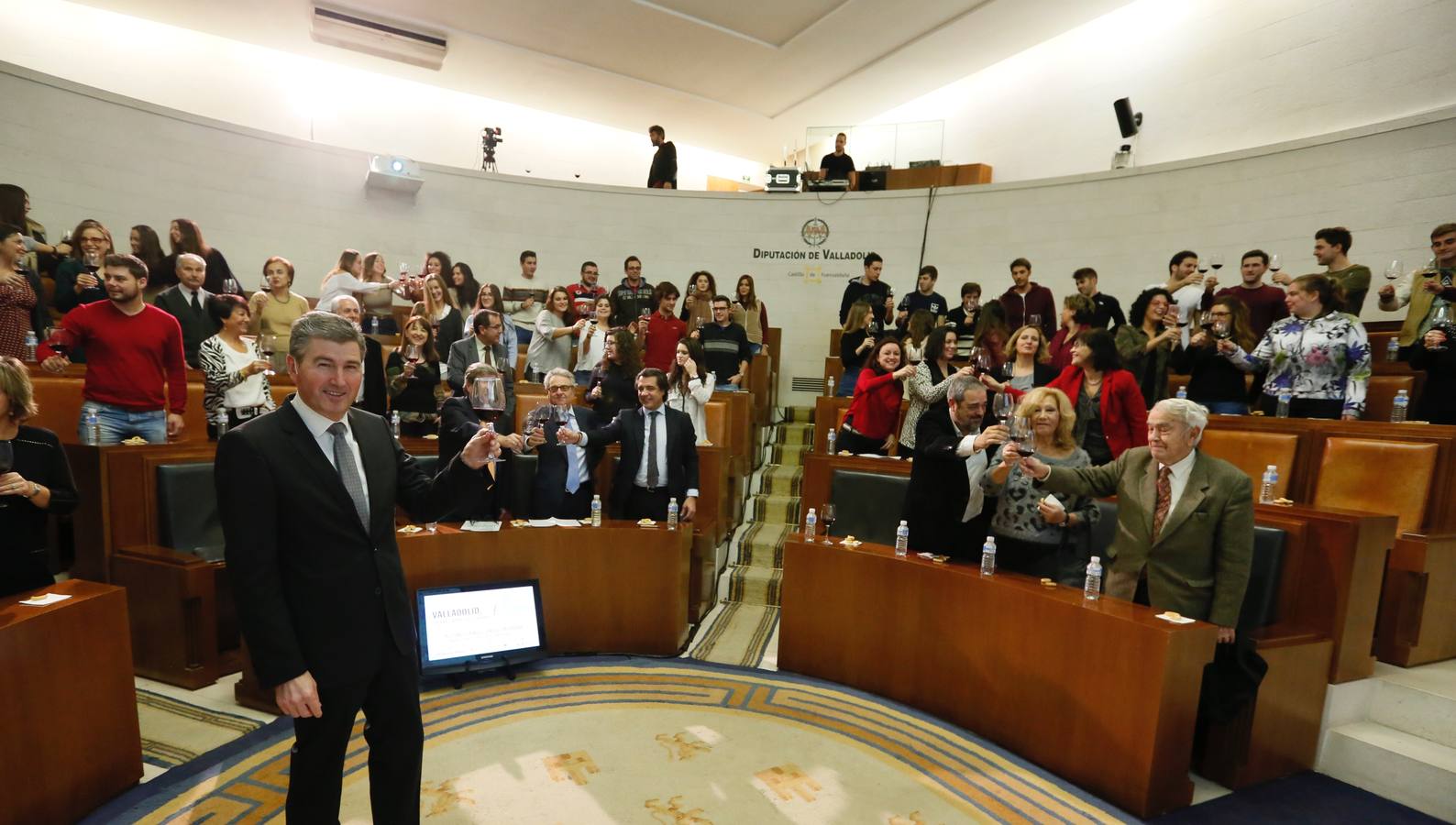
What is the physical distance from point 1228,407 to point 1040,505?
2.38 meters

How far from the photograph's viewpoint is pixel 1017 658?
2729 mm

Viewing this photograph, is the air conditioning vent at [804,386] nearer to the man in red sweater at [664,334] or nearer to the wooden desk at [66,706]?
the man in red sweater at [664,334]

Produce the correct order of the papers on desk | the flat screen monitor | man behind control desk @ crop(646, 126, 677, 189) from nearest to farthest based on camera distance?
the papers on desk
the flat screen monitor
man behind control desk @ crop(646, 126, 677, 189)

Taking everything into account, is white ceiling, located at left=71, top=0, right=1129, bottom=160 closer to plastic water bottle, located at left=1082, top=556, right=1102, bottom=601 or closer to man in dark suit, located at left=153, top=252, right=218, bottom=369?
man in dark suit, located at left=153, top=252, right=218, bottom=369

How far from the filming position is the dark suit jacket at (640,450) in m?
4.05

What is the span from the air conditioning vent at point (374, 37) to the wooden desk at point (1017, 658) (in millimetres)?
8248

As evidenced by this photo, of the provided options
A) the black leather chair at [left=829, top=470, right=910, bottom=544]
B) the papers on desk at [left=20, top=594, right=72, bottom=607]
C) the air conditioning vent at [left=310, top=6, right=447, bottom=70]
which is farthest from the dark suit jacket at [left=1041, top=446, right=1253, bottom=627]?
the air conditioning vent at [left=310, top=6, right=447, bottom=70]

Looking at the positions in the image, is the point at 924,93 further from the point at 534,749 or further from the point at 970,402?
the point at 534,749

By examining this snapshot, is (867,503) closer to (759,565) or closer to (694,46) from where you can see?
(759,565)

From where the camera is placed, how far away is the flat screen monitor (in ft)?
10.2

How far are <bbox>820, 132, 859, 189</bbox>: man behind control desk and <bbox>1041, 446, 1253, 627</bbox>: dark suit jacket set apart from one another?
7.29 meters

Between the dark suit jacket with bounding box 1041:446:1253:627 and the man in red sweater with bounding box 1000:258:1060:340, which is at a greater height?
the man in red sweater with bounding box 1000:258:1060:340

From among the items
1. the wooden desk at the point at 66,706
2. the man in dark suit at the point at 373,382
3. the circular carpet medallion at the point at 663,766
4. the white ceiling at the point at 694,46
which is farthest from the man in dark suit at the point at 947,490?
the white ceiling at the point at 694,46

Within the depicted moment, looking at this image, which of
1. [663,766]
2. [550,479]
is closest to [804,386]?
[550,479]
